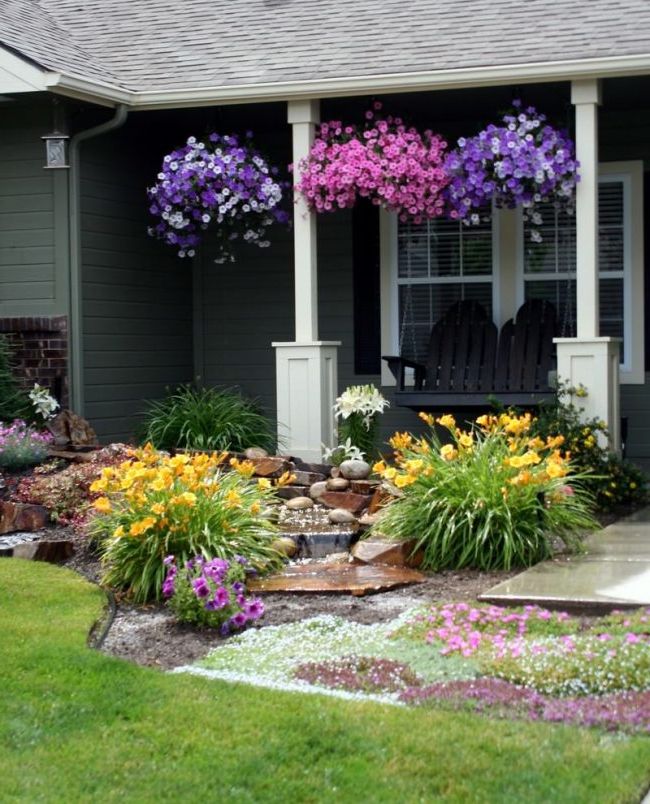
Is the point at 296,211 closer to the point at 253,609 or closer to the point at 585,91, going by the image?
the point at 585,91

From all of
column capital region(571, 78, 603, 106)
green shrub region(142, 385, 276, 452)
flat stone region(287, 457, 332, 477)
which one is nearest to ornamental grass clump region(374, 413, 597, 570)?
flat stone region(287, 457, 332, 477)

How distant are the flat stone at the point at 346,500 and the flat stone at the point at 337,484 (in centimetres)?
6

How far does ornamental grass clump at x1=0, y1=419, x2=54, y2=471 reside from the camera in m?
8.23

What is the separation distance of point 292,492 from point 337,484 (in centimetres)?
31

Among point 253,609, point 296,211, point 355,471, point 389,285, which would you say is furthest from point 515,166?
point 253,609

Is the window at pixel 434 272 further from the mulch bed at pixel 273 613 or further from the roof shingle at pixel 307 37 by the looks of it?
the mulch bed at pixel 273 613

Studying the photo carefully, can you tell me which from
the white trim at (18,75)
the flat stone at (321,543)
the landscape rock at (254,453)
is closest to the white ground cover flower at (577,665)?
the flat stone at (321,543)

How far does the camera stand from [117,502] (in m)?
6.64

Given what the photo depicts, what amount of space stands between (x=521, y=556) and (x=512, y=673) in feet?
6.01

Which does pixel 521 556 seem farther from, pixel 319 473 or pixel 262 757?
pixel 262 757

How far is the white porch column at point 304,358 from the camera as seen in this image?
30.1ft

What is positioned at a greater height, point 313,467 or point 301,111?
point 301,111

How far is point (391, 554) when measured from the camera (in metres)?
6.55

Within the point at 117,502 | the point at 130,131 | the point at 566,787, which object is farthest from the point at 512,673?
the point at 130,131
